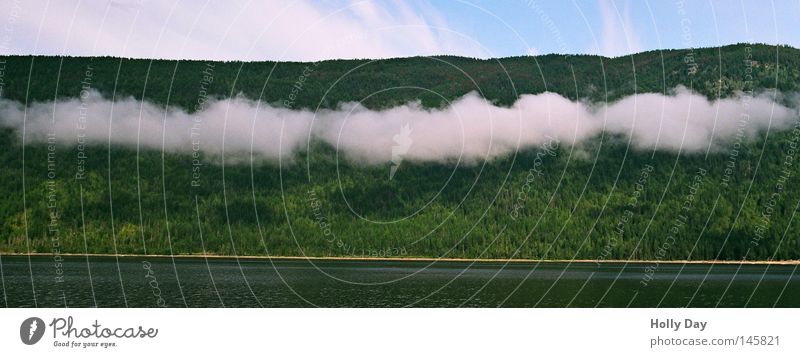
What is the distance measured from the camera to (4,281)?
117 meters

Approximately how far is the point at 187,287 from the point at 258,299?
22418 mm
